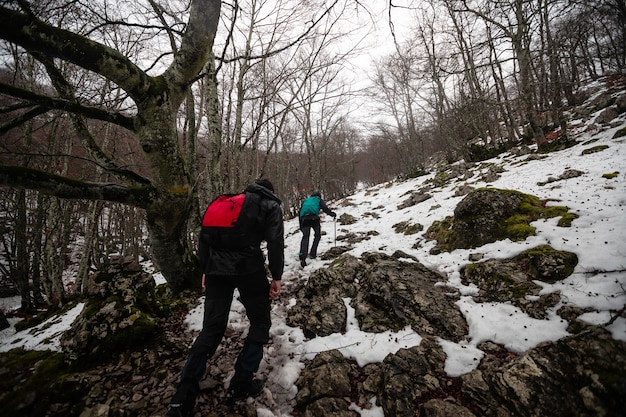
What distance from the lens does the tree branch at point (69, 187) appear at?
254cm

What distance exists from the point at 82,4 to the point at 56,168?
758cm

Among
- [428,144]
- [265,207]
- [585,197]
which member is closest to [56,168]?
[265,207]

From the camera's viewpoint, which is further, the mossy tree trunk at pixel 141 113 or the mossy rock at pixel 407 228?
the mossy rock at pixel 407 228

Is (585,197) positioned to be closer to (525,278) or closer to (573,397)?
(525,278)

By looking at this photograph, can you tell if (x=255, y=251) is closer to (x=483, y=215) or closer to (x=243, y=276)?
(x=243, y=276)

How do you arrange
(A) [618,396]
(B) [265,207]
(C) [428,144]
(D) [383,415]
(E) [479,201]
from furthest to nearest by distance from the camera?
(C) [428,144], (E) [479,201], (B) [265,207], (D) [383,415], (A) [618,396]

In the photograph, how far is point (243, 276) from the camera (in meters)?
2.58

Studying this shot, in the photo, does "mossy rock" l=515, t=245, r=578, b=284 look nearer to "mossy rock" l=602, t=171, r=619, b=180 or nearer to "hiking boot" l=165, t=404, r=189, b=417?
"mossy rock" l=602, t=171, r=619, b=180

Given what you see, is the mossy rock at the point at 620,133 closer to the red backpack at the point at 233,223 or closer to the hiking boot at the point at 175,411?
the red backpack at the point at 233,223

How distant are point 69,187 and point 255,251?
2428mm

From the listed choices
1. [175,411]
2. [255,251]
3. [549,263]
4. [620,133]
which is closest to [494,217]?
[549,263]

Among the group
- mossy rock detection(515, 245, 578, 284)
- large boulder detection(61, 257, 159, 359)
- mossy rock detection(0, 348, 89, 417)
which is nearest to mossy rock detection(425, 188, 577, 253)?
mossy rock detection(515, 245, 578, 284)

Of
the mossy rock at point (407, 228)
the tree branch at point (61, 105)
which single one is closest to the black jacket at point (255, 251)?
the tree branch at point (61, 105)

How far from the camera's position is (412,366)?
2.56m
